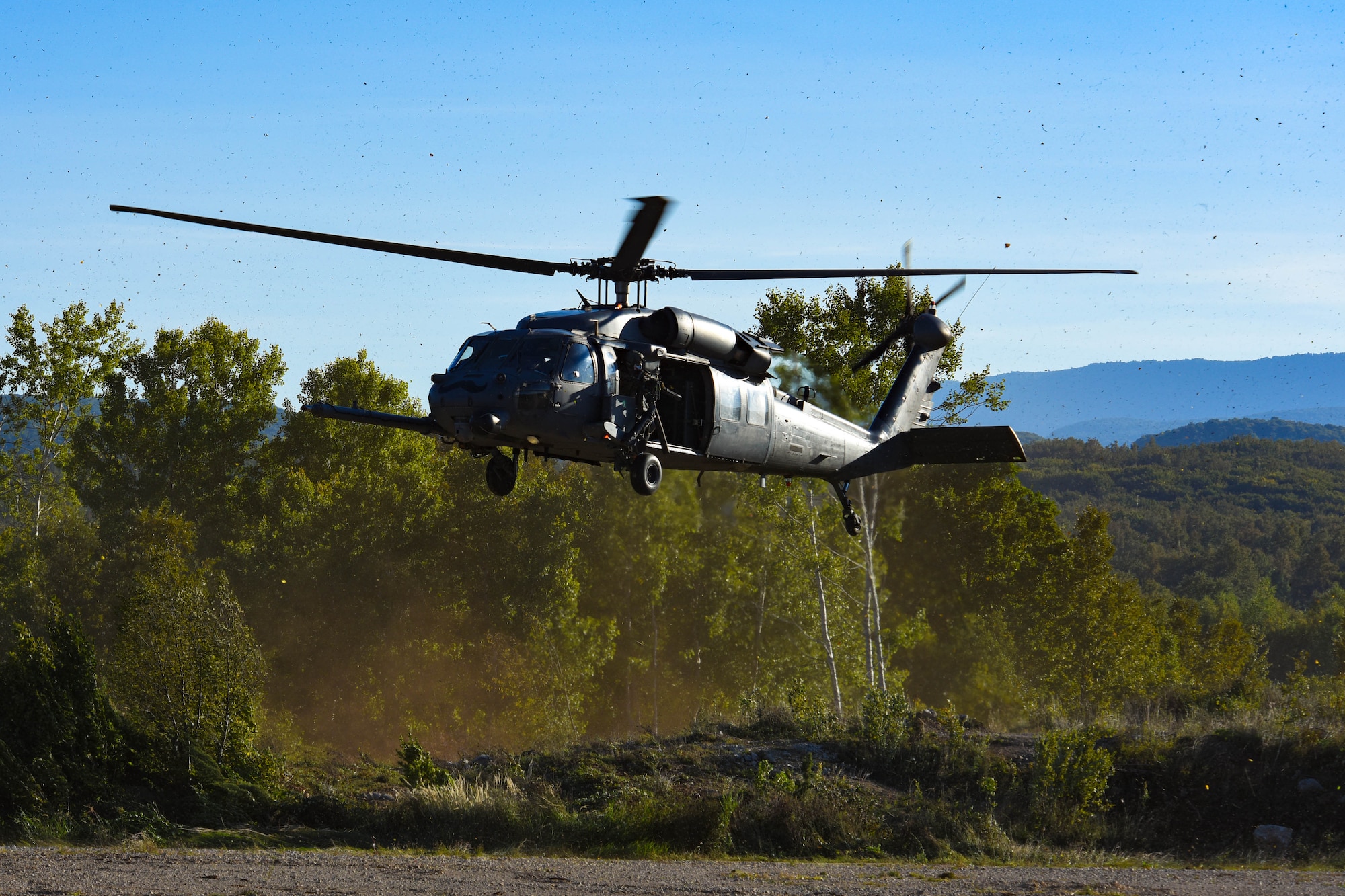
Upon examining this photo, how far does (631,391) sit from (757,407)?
8.20 ft

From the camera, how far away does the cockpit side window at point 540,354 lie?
45.5ft

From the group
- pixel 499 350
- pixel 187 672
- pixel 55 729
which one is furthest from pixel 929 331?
pixel 55 729

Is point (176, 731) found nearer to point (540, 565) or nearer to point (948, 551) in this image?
point (540, 565)

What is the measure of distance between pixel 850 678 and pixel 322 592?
898 inches

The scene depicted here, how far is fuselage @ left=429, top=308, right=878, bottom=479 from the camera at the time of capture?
45.2 ft

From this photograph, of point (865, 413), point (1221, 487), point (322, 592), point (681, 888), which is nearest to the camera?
point (681, 888)

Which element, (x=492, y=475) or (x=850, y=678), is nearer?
(x=492, y=475)

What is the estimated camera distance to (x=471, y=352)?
1438 cm

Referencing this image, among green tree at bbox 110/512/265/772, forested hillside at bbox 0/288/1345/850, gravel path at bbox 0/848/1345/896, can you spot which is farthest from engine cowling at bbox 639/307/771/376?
forested hillside at bbox 0/288/1345/850

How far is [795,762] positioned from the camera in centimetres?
2220

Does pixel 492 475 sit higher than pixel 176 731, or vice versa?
pixel 492 475

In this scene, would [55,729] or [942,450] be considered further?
[55,729]

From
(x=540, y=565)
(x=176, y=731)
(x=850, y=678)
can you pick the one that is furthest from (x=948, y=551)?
(x=176, y=731)

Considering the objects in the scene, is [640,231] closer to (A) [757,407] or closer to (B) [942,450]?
(A) [757,407]
